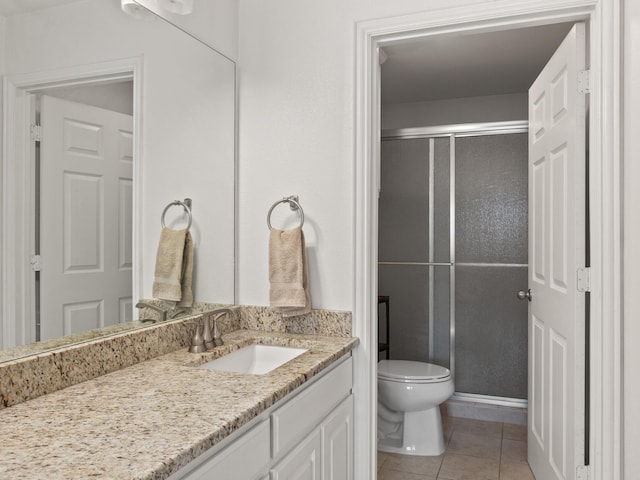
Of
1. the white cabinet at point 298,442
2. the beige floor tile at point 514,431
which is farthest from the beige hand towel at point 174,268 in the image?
the beige floor tile at point 514,431

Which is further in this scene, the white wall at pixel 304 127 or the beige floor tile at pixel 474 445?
the beige floor tile at pixel 474 445

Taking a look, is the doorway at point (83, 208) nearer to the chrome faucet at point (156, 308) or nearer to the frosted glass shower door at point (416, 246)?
the chrome faucet at point (156, 308)

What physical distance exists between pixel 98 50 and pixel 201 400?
1036 mm

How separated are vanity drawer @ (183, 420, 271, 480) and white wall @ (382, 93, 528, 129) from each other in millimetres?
3546

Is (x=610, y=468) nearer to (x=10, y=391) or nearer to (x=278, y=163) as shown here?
(x=278, y=163)

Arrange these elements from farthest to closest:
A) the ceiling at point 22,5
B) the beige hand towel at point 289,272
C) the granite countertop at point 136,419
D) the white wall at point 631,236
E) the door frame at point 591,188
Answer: the beige hand towel at point 289,272, the door frame at point 591,188, the white wall at point 631,236, the ceiling at point 22,5, the granite countertop at point 136,419

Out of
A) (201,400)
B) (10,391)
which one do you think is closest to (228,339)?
(201,400)

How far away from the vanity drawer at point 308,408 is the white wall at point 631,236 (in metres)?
0.95

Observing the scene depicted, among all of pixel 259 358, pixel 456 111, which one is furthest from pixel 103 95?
pixel 456 111

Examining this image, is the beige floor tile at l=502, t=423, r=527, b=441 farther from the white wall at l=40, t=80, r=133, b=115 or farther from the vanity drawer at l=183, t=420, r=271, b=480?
the white wall at l=40, t=80, r=133, b=115

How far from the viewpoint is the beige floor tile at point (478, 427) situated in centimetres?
314

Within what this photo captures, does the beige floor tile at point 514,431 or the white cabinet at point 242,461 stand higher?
the white cabinet at point 242,461

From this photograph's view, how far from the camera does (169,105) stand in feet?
5.86

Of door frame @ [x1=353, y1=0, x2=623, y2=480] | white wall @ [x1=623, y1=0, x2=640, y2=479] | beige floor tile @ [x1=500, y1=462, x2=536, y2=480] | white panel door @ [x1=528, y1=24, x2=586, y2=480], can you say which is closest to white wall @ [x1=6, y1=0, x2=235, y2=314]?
door frame @ [x1=353, y1=0, x2=623, y2=480]
